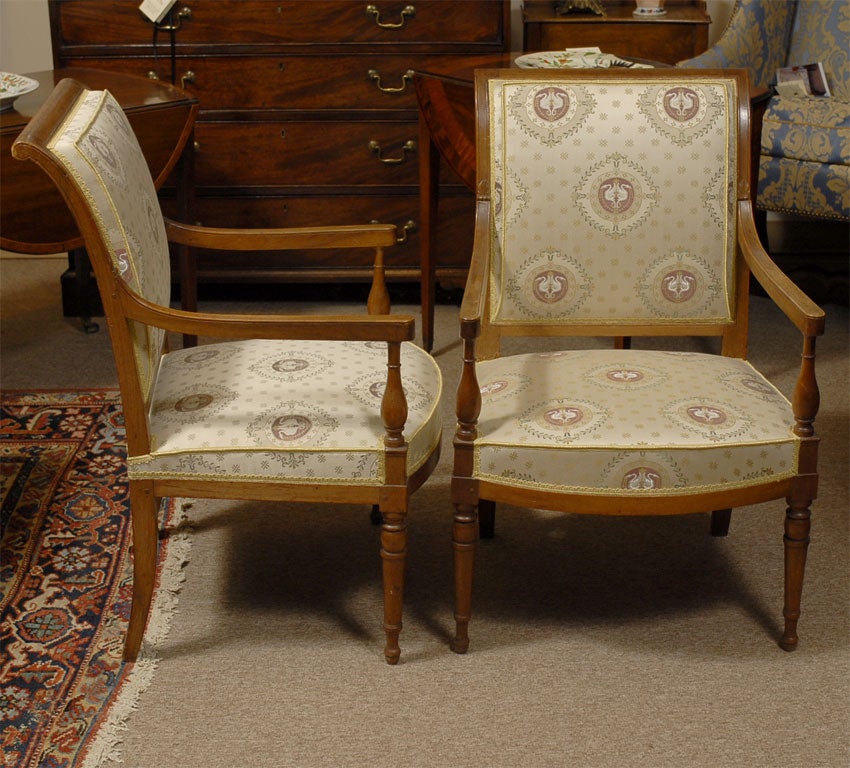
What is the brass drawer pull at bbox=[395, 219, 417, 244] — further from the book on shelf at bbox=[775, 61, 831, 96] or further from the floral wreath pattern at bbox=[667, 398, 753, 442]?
the floral wreath pattern at bbox=[667, 398, 753, 442]

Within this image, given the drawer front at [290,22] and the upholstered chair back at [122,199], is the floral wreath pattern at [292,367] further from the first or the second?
the drawer front at [290,22]

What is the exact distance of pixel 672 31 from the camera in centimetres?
390

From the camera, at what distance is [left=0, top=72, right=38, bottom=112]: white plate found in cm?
300

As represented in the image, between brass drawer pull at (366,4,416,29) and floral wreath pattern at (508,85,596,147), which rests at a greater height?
brass drawer pull at (366,4,416,29)

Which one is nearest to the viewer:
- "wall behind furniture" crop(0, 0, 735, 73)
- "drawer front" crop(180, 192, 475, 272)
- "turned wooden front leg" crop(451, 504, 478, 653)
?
"turned wooden front leg" crop(451, 504, 478, 653)

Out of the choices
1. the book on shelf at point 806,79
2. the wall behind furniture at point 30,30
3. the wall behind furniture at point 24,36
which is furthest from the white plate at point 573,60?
the wall behind furniture at point 24,36

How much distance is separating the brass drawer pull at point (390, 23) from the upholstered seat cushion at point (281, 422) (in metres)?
1.89

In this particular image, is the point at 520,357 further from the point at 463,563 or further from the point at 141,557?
the point at 141,557

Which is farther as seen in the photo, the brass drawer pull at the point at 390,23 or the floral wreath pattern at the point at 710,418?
the brass drawer pull at the point at 390,23

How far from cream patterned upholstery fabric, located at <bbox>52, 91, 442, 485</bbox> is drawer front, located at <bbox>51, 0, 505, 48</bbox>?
1676 millimetres

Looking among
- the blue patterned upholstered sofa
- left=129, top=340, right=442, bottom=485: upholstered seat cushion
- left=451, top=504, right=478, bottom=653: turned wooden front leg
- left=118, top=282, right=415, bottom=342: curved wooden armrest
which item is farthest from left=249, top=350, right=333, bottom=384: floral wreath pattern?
the blue patterned upholstered sofa

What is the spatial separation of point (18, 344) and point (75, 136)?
202 cm

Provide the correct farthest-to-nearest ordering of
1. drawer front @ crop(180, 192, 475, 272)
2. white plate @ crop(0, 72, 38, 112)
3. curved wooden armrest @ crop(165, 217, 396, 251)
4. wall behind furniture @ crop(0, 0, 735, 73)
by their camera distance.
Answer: wall behind furniture @ crop(0, 0, 735, 73)
drawer front @ crop(180, 192, 475, 272)
white plate @ crop(0, 72, 38, 112)
curved wooden armrest @ crop(165, 217, 396, 251)

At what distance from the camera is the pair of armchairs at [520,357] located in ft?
6.53
